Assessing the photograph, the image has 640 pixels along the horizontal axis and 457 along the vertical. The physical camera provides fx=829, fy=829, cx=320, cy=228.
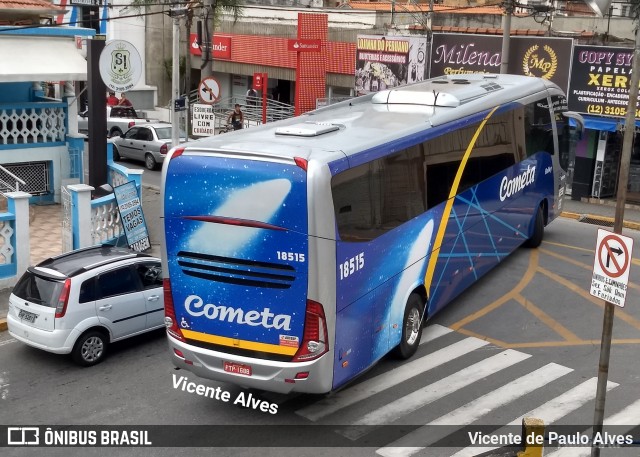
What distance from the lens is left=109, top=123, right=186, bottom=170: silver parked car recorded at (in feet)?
95.3

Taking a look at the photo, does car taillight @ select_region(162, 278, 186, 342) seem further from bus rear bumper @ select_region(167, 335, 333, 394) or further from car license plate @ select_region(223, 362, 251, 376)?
car license plate @ select_region(223, 362, 251, 376)

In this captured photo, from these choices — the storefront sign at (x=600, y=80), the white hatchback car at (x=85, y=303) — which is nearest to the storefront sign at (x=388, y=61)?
the storefront sign at (x=600, y=80)

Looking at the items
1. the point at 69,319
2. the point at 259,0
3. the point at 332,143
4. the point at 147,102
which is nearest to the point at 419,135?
the point at 332,143

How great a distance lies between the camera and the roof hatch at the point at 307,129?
10648 mm

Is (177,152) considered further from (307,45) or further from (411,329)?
(307,45)

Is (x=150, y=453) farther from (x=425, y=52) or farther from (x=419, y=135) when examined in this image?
(x=425, y=52)

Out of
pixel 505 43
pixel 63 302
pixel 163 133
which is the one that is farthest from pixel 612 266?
pixel 163 133

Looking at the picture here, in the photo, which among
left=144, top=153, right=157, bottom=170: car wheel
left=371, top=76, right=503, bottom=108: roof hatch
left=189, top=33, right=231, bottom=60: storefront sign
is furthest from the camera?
left=189, top=33, right=231, bottom=60: storefront sign

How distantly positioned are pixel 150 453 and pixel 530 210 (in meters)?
10.4

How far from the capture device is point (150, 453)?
380 inches

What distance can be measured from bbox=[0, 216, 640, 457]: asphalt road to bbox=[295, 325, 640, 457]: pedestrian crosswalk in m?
0.02

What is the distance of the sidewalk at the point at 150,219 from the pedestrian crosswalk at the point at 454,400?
663 cm

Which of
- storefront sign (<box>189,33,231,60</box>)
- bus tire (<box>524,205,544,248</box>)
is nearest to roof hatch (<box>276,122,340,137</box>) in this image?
bus tire (<box>524,205,544,248</box>)

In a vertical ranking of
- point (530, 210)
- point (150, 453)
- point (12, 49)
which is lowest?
point (150, 453)
